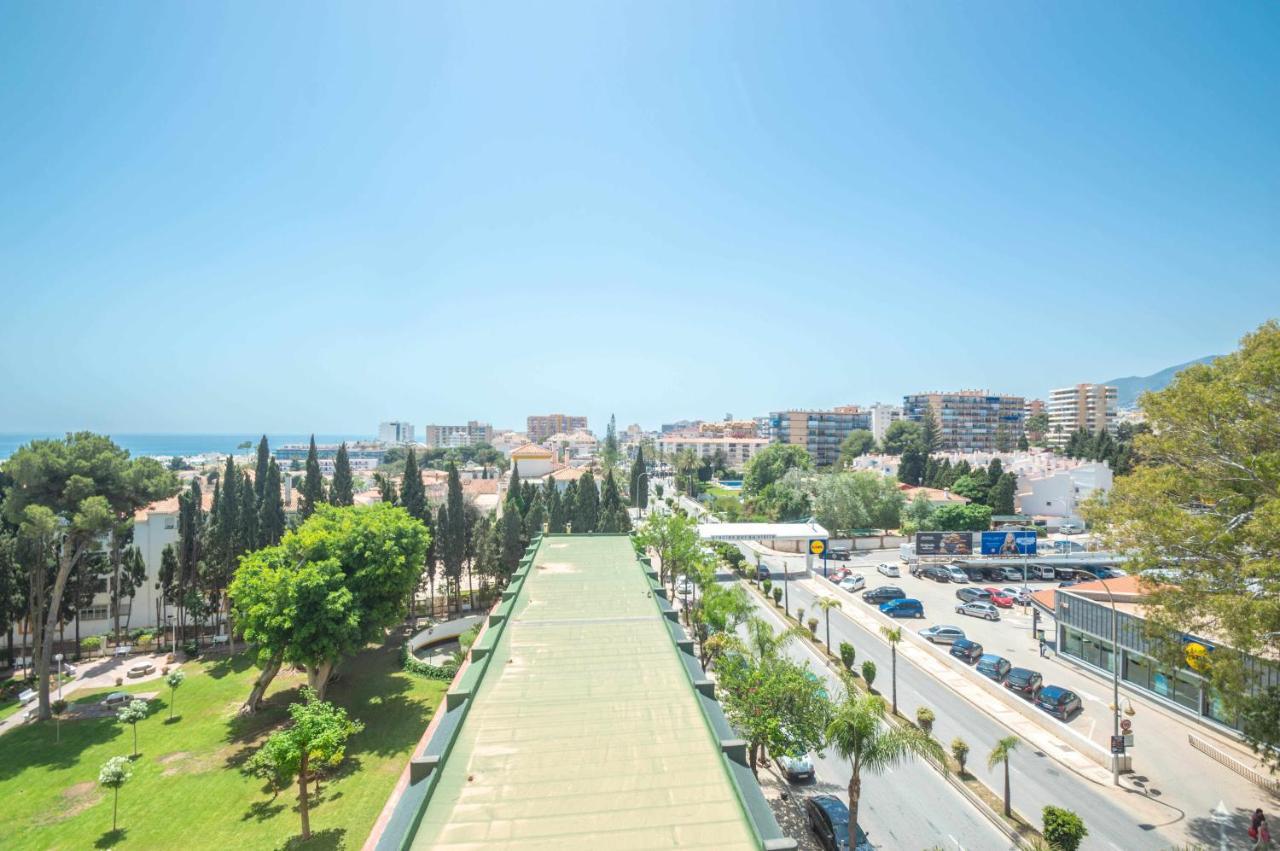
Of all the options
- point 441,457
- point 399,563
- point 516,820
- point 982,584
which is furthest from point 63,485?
point 441,457

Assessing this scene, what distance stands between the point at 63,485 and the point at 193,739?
14.7 m

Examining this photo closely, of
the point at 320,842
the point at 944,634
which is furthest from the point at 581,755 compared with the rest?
the point at 944,634

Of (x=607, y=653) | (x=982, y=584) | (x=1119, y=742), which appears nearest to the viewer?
(x=607, y=653)

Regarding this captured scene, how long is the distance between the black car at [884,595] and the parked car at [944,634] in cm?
765

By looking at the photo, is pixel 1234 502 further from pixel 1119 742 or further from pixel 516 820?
pixel 516 820

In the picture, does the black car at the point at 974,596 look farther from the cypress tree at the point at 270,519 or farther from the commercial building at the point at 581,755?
the cypress tree at the point at 270,519

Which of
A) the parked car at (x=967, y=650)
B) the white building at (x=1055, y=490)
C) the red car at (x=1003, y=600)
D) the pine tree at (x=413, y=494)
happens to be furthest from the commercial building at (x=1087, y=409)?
the pine tree at (x=413, y=494)

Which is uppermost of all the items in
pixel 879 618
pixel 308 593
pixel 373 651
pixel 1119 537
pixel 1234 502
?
pixel 1234 502

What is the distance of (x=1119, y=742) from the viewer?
1984cm

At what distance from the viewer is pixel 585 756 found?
36.5 ft

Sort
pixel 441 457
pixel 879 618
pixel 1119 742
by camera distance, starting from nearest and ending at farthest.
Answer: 1. pixel 1119 742
2. pixel 879 618
3. pixel 441 457

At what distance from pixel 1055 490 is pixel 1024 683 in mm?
58960

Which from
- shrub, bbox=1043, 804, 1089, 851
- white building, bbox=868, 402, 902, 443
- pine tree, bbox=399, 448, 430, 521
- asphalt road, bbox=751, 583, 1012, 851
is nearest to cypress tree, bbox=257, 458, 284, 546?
pine tree, bbox=399, 448, 430, 521

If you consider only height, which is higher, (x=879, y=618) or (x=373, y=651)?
(x=879, y=618)
